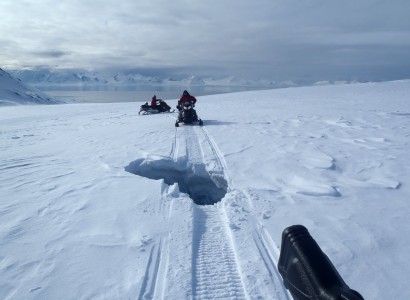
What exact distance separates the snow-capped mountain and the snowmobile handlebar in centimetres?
8294

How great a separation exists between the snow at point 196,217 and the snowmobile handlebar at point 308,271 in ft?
2.96

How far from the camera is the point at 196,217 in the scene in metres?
4.02

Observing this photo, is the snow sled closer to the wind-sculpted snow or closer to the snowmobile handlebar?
the wind-sculpted snow

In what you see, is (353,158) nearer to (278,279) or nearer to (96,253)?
(278,279)

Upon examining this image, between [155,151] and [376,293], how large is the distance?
5.78 meters

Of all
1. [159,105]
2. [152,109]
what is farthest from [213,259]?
[159,105]

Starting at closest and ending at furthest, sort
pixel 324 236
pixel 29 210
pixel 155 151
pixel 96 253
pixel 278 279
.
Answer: pixel 278 279
pixel 96 253
pixel 324 236
pixel 29 210
pixel 155 151

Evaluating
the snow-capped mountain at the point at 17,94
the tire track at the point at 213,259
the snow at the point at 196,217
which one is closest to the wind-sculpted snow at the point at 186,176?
the snow at the point at 196,217

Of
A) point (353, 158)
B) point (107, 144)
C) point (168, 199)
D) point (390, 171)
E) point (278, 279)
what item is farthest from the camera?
point (107, 144)

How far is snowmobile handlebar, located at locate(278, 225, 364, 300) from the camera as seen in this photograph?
5.05 ft

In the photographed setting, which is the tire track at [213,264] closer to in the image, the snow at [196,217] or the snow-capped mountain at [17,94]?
the snow at [196,217]

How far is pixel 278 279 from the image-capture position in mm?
2779

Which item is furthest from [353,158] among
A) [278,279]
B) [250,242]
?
[278,279]

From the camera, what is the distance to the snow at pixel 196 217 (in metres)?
2.77
